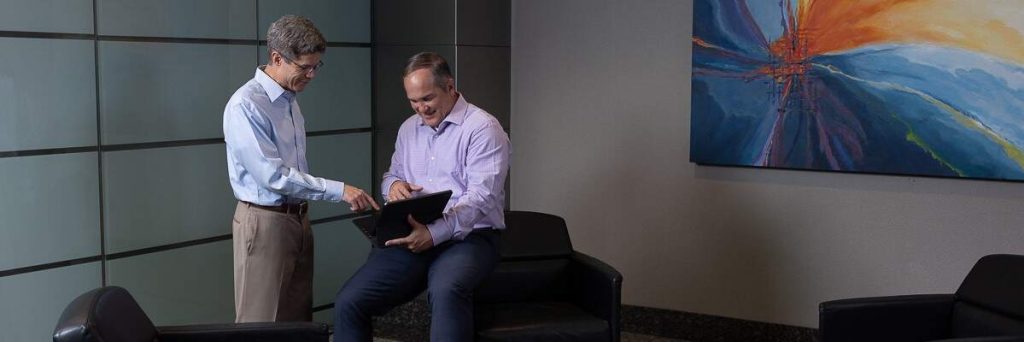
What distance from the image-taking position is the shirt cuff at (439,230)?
13.0ft

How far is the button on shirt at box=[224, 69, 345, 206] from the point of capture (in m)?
3.77

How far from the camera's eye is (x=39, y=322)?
14.0 ft

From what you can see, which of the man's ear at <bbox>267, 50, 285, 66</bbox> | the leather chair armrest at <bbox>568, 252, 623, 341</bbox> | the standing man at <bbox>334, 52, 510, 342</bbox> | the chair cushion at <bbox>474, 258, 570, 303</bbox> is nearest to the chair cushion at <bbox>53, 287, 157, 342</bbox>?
the standing man at <bbox>334, 52, 510, 342</bbox>

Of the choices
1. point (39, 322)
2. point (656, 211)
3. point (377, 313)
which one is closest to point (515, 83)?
point (656, 211)

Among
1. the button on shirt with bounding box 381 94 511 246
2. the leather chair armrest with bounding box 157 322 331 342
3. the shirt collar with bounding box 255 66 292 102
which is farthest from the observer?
the button on shirt with bounding box 381 94 511 246

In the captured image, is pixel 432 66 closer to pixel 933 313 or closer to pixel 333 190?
pixel 333 190

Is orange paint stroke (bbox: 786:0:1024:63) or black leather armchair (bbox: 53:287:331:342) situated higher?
orange paint stroke (bbox: 786:0:1024:63)

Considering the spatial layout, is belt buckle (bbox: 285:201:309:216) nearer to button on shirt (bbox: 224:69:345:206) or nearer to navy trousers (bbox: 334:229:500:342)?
button on shirt (bbox: 224:69:345:206)

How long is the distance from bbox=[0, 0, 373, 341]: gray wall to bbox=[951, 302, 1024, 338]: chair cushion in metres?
3.04

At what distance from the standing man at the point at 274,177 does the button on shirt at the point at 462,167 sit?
323mm

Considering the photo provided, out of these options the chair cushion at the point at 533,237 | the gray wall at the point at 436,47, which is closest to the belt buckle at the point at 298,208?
the chair cushion at the point at 533,237

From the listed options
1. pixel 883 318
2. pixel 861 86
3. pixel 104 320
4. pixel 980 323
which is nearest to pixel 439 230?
pixel 104 320

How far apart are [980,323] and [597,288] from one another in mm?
1358

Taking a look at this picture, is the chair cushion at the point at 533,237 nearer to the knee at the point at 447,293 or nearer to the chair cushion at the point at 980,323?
the knee at the point at 447,293
